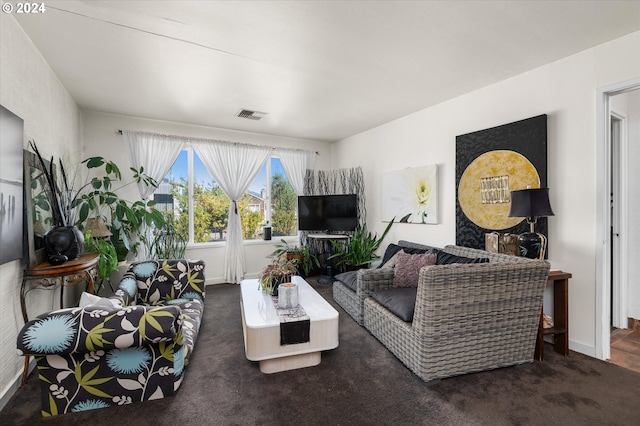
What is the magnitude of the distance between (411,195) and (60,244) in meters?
3.87

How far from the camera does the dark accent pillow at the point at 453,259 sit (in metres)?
2.52

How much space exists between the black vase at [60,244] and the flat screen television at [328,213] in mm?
3244

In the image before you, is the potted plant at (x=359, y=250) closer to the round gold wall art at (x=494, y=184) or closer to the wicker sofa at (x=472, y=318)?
the round gold wall art at (x=494, y=184)

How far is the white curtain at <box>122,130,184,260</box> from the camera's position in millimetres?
4219

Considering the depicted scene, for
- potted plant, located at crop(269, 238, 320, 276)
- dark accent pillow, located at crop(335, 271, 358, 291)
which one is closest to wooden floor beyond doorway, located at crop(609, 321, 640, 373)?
dark accent pillow, located at crop(335, 271, 358, 291)

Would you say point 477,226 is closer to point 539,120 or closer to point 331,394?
point 539,120

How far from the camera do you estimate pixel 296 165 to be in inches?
216

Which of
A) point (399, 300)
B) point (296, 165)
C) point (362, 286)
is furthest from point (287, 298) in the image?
point (296, 165)

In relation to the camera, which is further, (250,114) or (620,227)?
(250,114)

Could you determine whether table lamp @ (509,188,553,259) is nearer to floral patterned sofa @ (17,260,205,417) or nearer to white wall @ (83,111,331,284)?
floral patterned sofa @ (17,260,205,417)

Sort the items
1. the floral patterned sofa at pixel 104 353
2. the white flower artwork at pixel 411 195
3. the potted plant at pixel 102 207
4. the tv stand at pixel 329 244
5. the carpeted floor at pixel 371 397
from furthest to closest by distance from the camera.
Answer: the tv stand at pixel 329 244 → the white flower artwork at pixel 411 195 → the potted plant at pixel 102 207 → the carpeted floor at pixel 371 397 → the floral patterned sofa at pixel 104 353

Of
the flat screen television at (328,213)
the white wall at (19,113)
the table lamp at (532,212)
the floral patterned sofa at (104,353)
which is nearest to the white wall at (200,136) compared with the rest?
the flat screen television at (328,213)

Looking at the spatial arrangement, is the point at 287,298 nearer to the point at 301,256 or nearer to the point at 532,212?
the point at 532,212

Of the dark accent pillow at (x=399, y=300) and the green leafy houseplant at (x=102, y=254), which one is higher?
the green leafy houseplant at (x=102, y=254)
